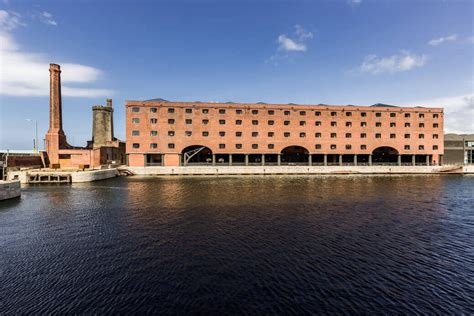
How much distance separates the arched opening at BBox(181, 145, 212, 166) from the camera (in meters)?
64.8

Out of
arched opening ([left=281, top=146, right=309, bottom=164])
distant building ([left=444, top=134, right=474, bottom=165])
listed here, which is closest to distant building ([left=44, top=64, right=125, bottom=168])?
arched opening ([left=281, top=146, right=309, bottom=164])

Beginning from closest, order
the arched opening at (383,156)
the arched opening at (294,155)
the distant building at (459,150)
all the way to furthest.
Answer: the arched opening at (294,155) → the arched opening at (383,156) → the distant building at (459,150)

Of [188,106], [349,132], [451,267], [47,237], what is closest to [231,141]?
[188,106]

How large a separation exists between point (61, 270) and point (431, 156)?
89238 millimetres

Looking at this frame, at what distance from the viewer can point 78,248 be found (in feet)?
48.8

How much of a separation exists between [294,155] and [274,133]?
12.2 metres

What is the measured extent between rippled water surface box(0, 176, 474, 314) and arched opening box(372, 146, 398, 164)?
53.4 metres

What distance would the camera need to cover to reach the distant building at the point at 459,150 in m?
76.1

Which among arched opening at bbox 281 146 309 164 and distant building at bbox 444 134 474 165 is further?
distant building at bbox 444 134 474 165

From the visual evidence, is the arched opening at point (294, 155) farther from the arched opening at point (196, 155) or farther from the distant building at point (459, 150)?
the distant building at point (459, 150)

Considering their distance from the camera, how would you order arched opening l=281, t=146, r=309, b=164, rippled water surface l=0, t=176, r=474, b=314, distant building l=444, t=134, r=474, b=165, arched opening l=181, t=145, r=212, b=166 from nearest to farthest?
1. rippled water surface l=0, t=176, r=474, b=314
2. arched opening l=181, t=145, r=212, b=166
3. arched opening l=281, t=146, r=309, b=164
4. distant building l=444, t=134, r=474, b=165

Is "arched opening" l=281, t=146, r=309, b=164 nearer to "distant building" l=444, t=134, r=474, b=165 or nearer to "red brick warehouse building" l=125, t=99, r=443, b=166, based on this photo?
"red brick warehouse building" l=125, t=99, r=443, b=166

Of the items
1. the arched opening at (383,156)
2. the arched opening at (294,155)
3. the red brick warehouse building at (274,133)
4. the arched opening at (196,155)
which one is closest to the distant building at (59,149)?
the red brick warehouse building at (274,133)

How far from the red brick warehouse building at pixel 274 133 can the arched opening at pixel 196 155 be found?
276 mm
